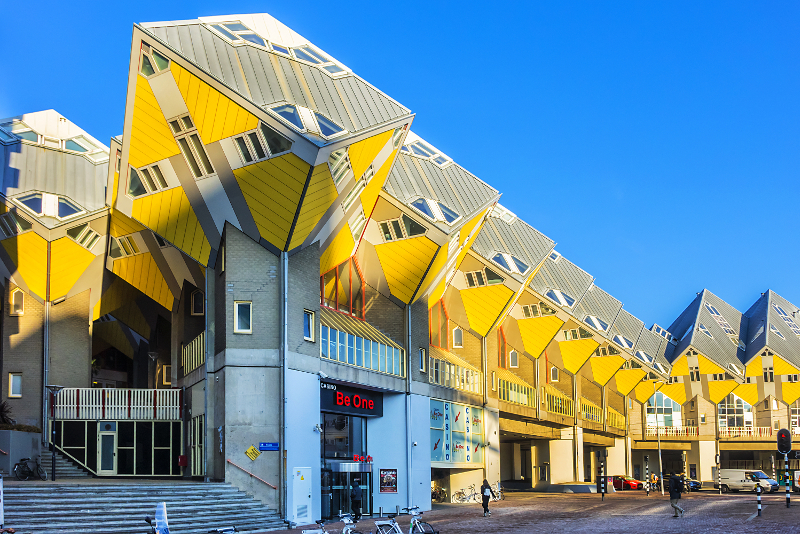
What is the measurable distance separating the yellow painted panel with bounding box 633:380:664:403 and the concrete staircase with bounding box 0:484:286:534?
62.5 meters

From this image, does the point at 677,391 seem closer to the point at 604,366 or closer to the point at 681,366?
the point at 681,366

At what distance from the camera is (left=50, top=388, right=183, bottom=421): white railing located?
3662 centimetres

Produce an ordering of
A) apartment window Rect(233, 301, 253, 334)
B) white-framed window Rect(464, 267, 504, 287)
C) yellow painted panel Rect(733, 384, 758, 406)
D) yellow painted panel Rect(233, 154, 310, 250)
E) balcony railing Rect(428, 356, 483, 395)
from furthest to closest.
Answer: yellow painted panel Rect(733, 384, 758, 406)
white-framed window Rect(464, 267, 504, 287)
balcony railing Rect(428, 356, 483, 395)
apartment window Rect(233, 301, 253, 334)
yellow painted panel Rect(233, 154, 310, 250)

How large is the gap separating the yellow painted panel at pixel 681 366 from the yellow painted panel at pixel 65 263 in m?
63.9

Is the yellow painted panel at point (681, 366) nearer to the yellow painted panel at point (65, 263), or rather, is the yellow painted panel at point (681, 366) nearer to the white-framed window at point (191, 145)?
the yellow painted panel at point (65, 263)

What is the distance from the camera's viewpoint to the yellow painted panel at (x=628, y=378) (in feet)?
252

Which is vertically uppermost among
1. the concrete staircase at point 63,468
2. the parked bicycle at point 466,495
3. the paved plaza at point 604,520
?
the concrete staircase at point 63,468

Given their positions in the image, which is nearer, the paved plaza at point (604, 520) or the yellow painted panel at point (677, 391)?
the paved plaza at point (604, 520)

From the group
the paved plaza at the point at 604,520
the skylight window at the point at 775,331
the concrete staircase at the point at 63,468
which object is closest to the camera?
the paved plaza at the point at 604,520

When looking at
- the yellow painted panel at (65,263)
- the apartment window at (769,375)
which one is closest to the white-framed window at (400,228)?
the yellow painted panel at (65,263)

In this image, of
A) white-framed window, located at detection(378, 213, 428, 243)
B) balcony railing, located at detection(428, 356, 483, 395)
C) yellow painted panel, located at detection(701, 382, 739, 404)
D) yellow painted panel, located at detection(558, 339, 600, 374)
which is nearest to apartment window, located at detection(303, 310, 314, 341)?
white-framed window, located at detection(378, 213, 428, 243)

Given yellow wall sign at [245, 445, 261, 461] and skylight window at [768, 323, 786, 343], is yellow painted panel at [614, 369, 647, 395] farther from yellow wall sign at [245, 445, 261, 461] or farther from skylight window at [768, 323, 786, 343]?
yellow wall sign at [245, 445, 261, 461]

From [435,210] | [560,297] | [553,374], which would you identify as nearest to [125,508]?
[435,210]

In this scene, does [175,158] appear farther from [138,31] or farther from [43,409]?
[43,409]
